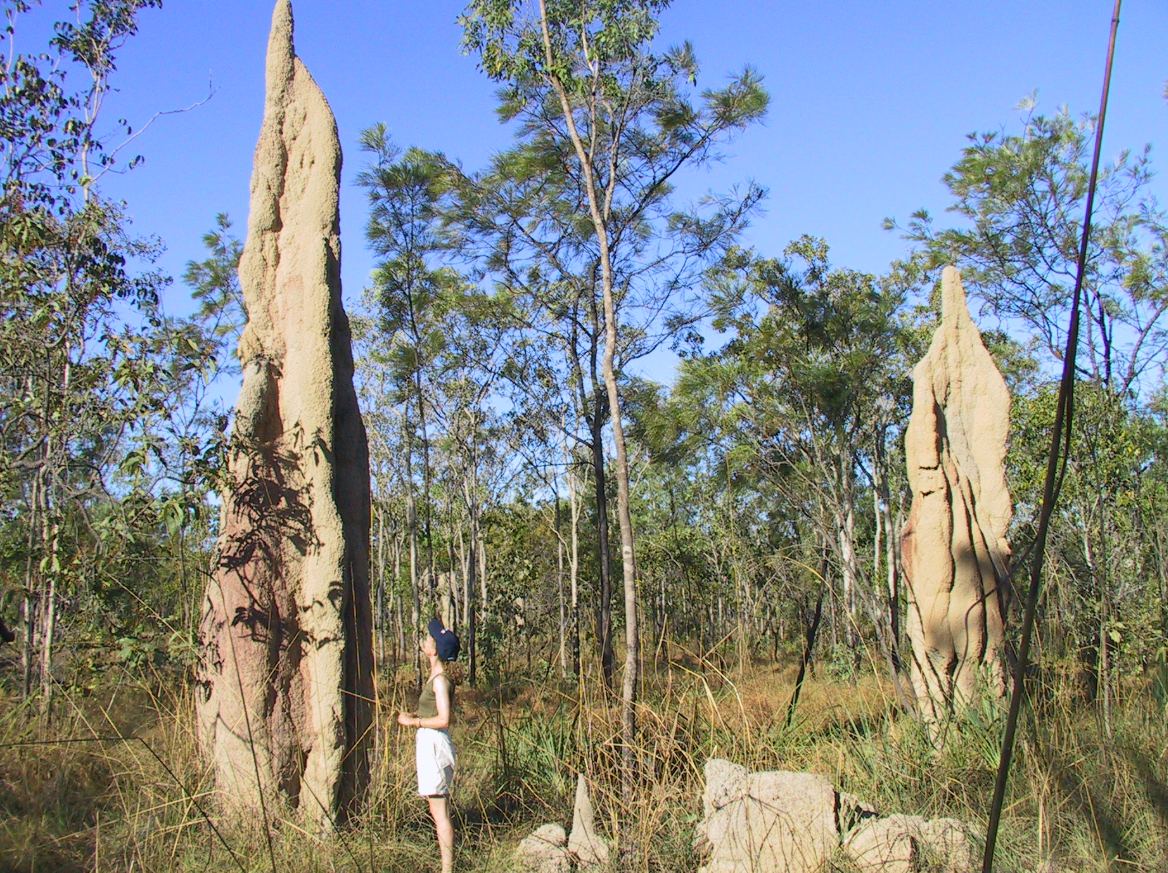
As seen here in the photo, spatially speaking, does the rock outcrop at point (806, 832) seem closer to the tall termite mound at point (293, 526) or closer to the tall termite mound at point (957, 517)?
the tall termite mound at point (293, 526)

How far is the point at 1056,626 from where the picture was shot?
5391mm

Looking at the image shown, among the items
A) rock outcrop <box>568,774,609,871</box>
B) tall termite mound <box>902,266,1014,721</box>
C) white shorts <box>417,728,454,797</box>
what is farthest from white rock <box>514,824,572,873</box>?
tall termite mound <box>902,266,1014,721</box>

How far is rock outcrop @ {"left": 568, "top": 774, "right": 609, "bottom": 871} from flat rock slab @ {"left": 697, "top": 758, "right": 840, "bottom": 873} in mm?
480

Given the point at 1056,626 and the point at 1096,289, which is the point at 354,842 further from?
the point at 1096,289

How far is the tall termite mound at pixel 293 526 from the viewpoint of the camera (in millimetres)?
4164

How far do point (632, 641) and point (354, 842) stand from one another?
1.94 m

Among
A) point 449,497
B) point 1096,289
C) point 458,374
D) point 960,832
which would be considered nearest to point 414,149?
point 458,374

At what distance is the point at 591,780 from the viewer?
165 inches

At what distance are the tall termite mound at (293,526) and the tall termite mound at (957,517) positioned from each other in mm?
3930

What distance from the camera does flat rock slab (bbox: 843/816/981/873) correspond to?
3586mm

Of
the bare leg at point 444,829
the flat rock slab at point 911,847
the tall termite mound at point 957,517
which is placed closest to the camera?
the flat rock slab at point 911,847

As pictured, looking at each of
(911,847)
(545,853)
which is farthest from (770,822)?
(545,853)

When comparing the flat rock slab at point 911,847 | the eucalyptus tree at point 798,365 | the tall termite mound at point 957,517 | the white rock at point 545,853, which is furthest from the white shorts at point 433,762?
the eucalyptus tree at point 798,365

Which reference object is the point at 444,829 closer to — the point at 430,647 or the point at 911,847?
the point at 430,647
